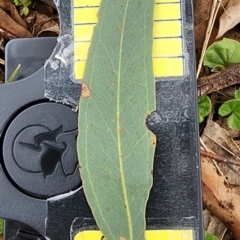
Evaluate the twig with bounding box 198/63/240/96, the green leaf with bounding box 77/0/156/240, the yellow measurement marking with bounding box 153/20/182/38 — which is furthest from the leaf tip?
the twig with bounding box 198/63/240/96

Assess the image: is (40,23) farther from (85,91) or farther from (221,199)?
(221,199)

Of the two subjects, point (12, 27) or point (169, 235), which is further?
point (12, 27)

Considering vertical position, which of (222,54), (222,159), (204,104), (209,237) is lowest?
(209,237)

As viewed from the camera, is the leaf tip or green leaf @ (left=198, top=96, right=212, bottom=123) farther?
green leaf @ (left=198, top=96, right=212, bottom=123)

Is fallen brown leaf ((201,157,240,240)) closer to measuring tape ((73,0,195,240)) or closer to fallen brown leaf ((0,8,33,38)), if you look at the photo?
measuring tape ((73,0,195,240))

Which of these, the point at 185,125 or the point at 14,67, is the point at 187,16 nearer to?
the point at 185,125

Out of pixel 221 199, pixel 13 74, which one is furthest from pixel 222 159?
pixel 13 74

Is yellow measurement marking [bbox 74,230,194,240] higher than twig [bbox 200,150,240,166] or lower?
lower

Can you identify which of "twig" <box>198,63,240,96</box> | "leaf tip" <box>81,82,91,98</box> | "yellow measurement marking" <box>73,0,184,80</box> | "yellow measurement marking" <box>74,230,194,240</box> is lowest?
"yellow measurement marking" <box>74,230,194,240</box>
